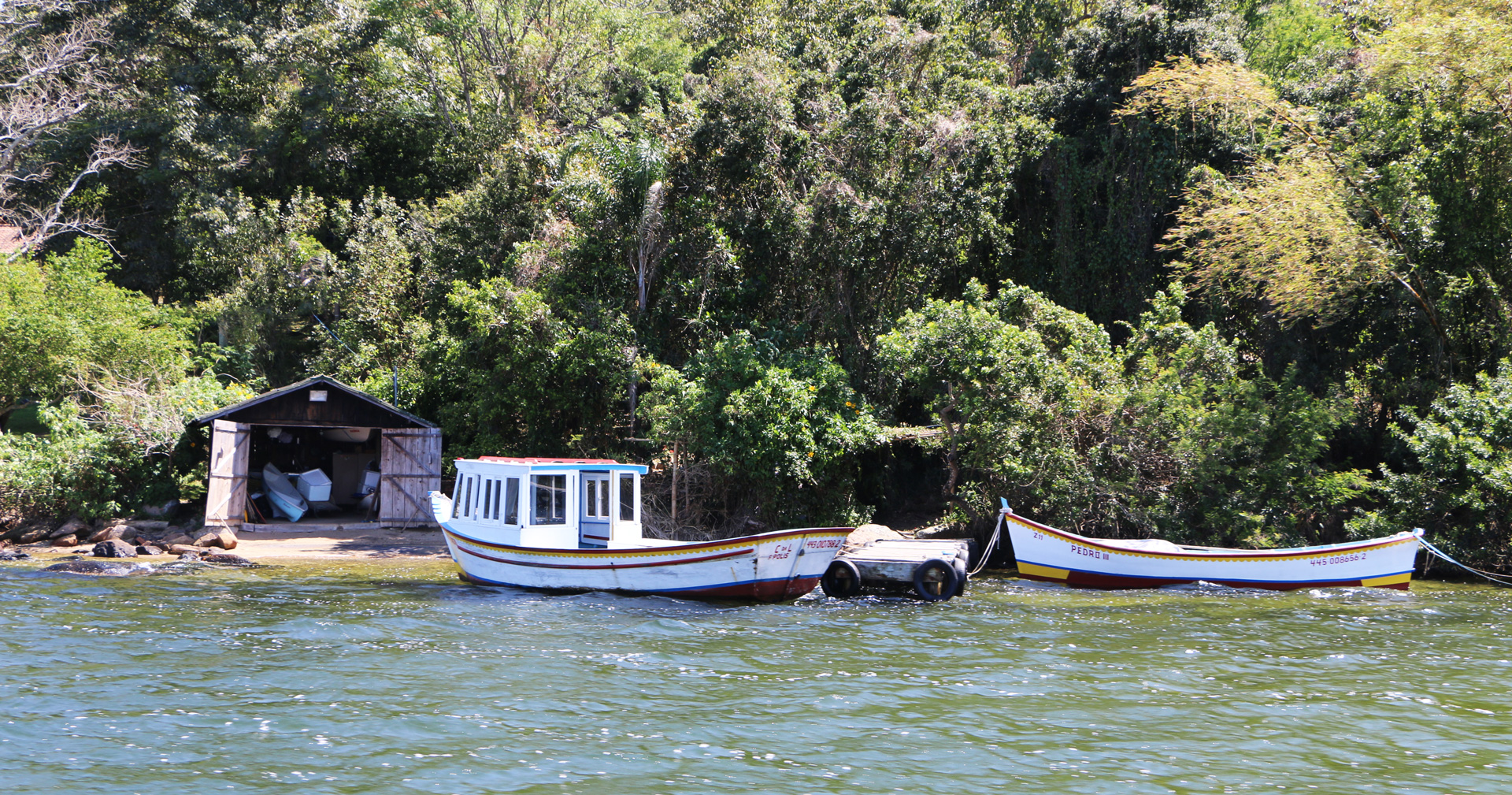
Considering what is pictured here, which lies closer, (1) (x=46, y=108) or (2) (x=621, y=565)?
(2) (x=621, y=565)

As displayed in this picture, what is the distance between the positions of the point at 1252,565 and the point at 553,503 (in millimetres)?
11438

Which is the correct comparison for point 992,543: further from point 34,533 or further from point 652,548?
point 34,533

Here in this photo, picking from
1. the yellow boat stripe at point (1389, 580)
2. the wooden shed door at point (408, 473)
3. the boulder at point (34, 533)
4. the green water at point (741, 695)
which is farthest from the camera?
the wooden shed door at point (408, 473)

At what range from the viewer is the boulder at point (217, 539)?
2097 cm

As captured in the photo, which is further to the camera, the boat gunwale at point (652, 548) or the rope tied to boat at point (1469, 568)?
the rope tied to boat at point (1469, 568)

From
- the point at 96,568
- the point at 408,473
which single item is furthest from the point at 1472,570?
the point at 96,568

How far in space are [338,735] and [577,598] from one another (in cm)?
719

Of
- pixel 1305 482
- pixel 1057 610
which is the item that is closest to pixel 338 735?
pixel 1057 610

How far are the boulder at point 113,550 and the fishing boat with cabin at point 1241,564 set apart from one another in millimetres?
17001

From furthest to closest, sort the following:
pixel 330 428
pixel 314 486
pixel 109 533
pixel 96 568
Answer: pixel 314 486 → pixel 330 428 → pixel 109 533 → pixel 96 568

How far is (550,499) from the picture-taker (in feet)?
54.7

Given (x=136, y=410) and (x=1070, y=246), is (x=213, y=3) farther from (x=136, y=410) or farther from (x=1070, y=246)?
(x=1070, y=246)

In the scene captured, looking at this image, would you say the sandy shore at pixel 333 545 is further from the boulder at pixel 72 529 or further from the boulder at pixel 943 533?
the boulder at pixel 943 533

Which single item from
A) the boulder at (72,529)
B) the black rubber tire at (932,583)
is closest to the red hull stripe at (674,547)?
the black rubber tire at (932,583)
